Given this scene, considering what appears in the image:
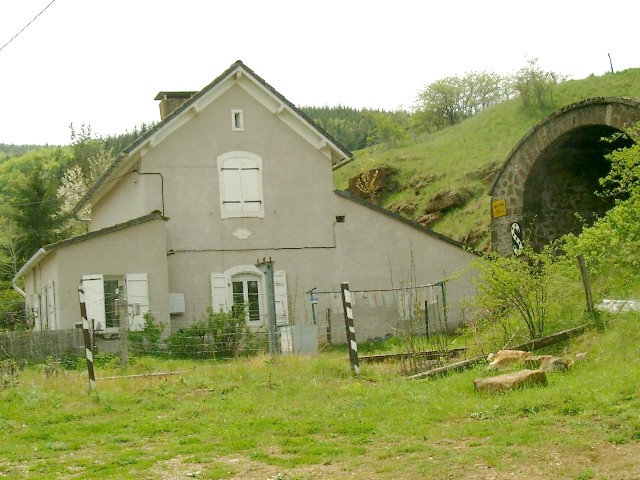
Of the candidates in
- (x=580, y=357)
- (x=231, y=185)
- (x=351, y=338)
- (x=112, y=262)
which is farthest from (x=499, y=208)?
(x=580, y=357)

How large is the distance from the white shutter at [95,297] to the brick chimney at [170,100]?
794cm

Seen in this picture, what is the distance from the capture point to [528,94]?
176ft

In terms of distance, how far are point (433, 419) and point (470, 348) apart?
5948 millimetres

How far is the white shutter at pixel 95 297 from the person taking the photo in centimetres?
2341

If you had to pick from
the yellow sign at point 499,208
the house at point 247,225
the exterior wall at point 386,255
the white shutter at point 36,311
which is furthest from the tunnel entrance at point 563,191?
the white shutter at point 36,311

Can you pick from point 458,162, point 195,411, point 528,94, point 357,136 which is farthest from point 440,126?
point 195,411

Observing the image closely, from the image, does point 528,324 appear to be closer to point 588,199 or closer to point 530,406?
point 530,406

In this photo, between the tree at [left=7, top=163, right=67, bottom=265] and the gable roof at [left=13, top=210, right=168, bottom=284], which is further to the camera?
the tree at [left=7, top=163, right=67, bottom=265]

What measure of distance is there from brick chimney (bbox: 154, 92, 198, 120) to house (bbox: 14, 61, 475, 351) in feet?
10.8

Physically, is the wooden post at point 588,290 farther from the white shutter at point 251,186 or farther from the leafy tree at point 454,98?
the leafy tree at point 454,98

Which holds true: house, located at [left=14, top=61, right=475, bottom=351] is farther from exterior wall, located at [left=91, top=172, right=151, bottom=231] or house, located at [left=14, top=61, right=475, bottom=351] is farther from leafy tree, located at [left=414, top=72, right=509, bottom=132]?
leafy tree, located at [left=414, top=72, right=509, bottom=132]

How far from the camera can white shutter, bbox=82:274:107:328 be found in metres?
23.4

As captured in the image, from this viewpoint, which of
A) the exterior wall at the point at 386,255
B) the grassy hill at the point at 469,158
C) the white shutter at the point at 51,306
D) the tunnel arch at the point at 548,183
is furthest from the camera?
the grassy hill at the point at 469,158

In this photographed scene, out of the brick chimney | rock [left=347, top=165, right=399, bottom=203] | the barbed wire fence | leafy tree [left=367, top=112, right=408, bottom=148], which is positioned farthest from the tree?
the barbed wire fence
